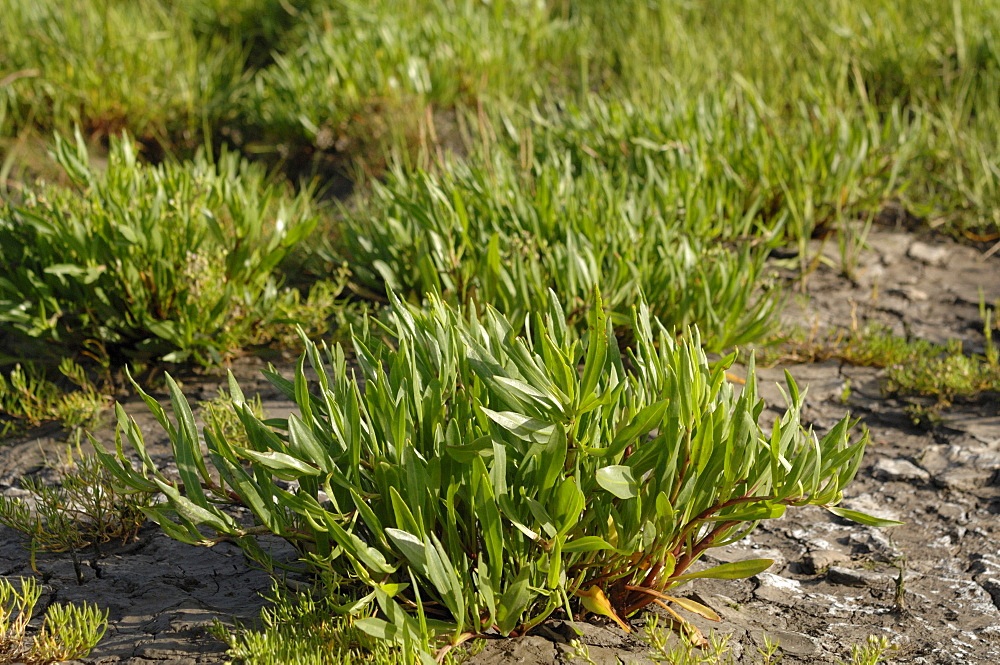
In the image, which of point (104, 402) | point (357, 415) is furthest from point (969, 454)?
point (104, 402)

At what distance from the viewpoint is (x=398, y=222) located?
362 cm

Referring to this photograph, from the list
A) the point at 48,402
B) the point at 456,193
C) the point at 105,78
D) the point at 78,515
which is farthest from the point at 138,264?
the point at 105,78

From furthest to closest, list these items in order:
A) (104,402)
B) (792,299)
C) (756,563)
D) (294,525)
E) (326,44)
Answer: (326,44) < (792,299) < (104,402) < (294,525) < (756,563)

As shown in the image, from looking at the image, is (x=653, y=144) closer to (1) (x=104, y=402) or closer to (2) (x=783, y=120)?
(2) (x=783, y=120)

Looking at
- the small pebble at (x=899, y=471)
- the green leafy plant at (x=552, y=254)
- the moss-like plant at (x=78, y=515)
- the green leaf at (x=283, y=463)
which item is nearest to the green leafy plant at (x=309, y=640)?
the green leaf at (x=283, y=463)

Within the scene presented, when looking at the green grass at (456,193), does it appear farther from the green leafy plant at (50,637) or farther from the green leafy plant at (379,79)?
the green leafy plant at (50,637)

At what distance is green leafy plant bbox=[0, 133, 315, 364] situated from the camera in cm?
325

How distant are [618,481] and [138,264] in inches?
87.8

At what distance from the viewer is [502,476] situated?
1.85 meters

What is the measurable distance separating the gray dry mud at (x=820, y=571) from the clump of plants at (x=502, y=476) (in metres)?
0.21

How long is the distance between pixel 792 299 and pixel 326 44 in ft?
10.5

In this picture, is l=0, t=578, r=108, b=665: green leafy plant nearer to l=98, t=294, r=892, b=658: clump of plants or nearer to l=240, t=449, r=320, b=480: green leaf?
l=98, t=294, r=892, b=658: clump of plants

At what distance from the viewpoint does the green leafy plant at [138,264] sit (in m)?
3.25

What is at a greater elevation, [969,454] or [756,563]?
[756,563]
